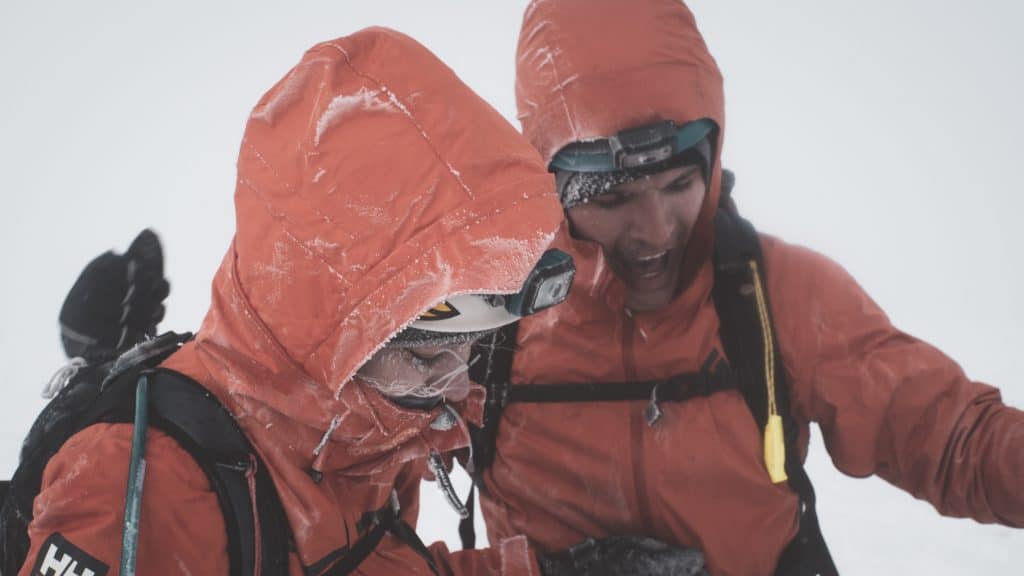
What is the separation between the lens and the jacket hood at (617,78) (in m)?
1.94

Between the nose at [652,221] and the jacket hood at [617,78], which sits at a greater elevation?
the jacket hood at [617,78]

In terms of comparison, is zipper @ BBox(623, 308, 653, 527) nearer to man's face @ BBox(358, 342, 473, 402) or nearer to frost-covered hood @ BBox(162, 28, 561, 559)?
man's face @ BBox(358, 342, 473, 402)

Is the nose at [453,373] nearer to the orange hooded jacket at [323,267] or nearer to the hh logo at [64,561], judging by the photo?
the orange hooded jacket at [323,267]

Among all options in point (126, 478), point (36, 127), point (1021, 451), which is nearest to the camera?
point (126, 478)

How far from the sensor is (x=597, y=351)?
2037mm

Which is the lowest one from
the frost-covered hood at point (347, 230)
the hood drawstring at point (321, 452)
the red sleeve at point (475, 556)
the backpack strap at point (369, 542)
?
the red sleeve at point (475, 556)

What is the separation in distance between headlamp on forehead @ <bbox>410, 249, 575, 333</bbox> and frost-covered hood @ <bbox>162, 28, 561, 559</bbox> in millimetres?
141

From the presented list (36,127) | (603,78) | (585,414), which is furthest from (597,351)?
(36,127)

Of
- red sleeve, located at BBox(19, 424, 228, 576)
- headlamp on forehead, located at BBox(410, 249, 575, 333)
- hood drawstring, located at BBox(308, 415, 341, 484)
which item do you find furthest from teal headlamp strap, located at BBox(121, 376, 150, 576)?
headlamp on forehead, located at BBox(410, 249, 575, 333)

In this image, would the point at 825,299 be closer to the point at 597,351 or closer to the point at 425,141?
the point at 597,351

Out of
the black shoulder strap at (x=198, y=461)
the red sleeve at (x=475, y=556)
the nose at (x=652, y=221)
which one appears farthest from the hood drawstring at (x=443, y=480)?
the nose at (x=652, y=221)

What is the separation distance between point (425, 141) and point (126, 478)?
0.74m

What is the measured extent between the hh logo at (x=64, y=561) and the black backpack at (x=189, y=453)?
20cm

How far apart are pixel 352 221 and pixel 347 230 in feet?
0.06
